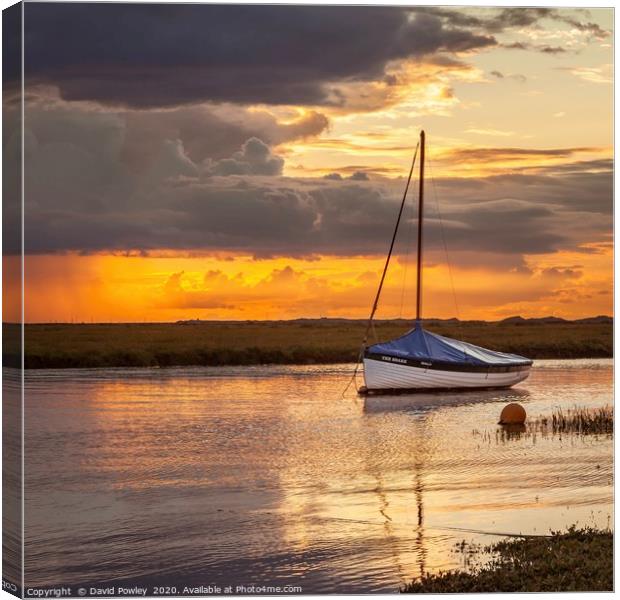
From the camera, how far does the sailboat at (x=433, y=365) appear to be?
17.2 meters

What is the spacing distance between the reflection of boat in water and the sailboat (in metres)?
0.13

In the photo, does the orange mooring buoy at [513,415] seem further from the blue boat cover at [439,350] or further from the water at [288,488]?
the blue boat cover at [439,350]

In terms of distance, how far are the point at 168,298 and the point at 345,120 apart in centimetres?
247

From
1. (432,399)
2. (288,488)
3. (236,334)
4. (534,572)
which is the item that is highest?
(236,334)

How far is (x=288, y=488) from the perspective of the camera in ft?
39.8

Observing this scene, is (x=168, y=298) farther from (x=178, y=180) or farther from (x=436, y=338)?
(x=436, y=338)

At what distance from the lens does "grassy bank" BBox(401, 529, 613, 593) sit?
9703 millimetres

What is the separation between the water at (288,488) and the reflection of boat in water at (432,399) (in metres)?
0.28

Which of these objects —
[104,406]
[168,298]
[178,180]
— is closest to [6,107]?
[178,180]

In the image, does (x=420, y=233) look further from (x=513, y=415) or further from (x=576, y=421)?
(x=513, y=415)

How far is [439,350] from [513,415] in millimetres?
2629

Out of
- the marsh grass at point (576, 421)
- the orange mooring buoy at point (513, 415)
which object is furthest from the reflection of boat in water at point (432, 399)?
the marsh grass at point (576, 421)

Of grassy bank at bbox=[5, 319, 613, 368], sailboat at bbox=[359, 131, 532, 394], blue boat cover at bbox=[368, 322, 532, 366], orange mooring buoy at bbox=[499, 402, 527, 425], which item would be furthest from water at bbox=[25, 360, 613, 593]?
blue boat cover at bbox=[368, 322, 532, 366]

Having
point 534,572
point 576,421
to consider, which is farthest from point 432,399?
point 534,572
